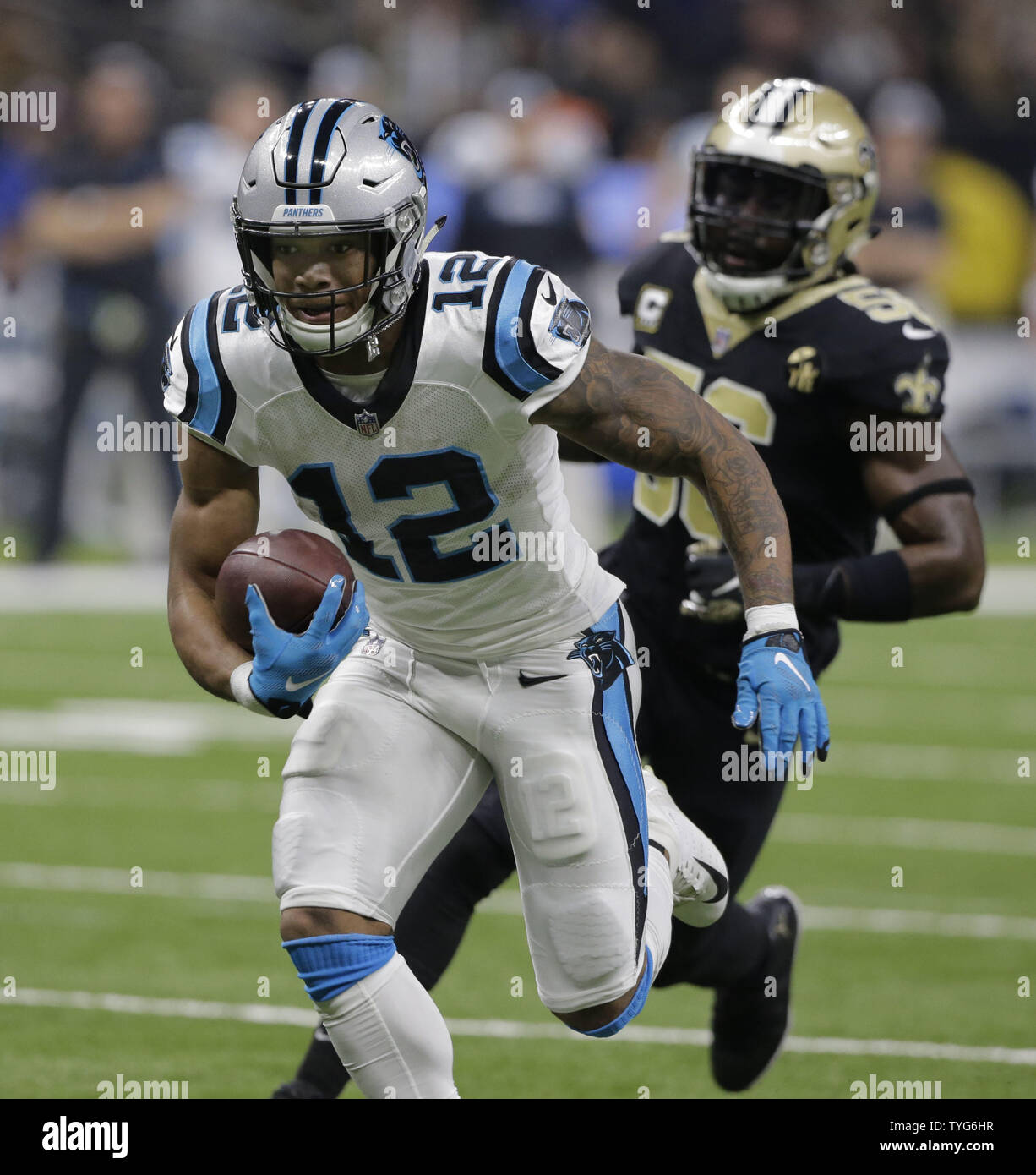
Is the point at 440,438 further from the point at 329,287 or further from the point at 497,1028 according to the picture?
the point at 497,1028

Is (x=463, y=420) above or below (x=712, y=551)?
above

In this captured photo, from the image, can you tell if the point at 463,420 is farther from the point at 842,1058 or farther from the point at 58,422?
the point at 58,422

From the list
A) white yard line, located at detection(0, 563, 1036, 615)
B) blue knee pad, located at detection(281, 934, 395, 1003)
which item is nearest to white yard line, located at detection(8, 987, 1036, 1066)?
blue knee pad, located at detection(281, 934, 395, 1003)

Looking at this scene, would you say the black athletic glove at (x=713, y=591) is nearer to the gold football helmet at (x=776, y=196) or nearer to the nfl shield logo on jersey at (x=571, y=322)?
the gold football helmet at (x=776, y=196)

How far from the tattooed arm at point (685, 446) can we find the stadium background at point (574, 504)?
154cm

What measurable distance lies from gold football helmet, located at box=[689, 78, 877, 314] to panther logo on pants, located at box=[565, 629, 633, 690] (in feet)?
3.35

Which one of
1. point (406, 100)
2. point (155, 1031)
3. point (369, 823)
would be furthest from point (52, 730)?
point (406, 100)

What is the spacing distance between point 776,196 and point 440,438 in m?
1.40

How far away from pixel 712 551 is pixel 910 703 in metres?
4.84

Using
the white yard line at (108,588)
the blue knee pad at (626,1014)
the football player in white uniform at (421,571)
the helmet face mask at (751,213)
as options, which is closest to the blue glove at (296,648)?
the football player in white uniform at (421,571)

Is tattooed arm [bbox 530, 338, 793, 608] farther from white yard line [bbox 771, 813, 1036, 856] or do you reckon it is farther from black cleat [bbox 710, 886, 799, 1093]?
white yard line [bbox 771, 813, 1036, 856]

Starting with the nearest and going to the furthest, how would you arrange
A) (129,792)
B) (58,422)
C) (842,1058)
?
(842,1058) → (129,792) → (58,422)

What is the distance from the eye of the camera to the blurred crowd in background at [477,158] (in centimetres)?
1206

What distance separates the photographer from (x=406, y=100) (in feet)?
48.7
